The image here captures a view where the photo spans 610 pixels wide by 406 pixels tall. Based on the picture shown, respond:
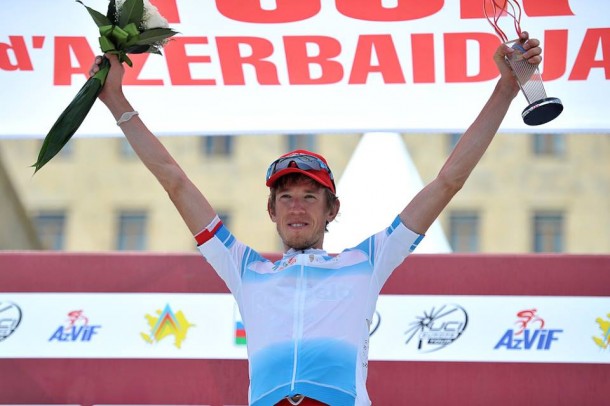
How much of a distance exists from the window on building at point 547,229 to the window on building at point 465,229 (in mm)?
1717

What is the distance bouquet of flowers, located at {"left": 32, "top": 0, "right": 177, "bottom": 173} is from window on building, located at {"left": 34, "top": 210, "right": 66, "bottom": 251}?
90.6ft

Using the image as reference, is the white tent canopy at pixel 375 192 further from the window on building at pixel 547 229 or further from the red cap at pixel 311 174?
the window on building at pixel 547 229

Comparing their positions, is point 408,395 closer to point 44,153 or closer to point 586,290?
point 586,290

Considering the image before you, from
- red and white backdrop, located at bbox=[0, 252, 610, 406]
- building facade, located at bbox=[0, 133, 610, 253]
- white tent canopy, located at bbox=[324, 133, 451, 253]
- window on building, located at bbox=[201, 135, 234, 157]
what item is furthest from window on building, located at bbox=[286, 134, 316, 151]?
red and white backdrop, located at bbox=[0, 252, 610, 406]

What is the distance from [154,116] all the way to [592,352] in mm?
2209

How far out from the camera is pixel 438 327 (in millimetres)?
4227

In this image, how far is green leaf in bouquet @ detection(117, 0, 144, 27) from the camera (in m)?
3.41

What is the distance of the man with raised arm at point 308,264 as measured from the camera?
10.2 feet

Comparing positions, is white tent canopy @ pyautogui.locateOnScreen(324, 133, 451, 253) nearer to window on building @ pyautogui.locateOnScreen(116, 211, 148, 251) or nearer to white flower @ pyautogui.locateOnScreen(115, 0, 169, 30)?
white flower @ pyautogui.locateOnScreen(115, 0, 169, 30)

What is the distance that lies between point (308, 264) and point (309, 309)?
18cm

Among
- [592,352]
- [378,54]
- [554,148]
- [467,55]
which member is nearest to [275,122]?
[378,54]

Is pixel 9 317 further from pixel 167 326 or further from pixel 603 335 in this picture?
pixel 603 335

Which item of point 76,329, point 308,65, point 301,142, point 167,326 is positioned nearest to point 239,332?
point 167,326

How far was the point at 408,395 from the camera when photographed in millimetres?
4172
